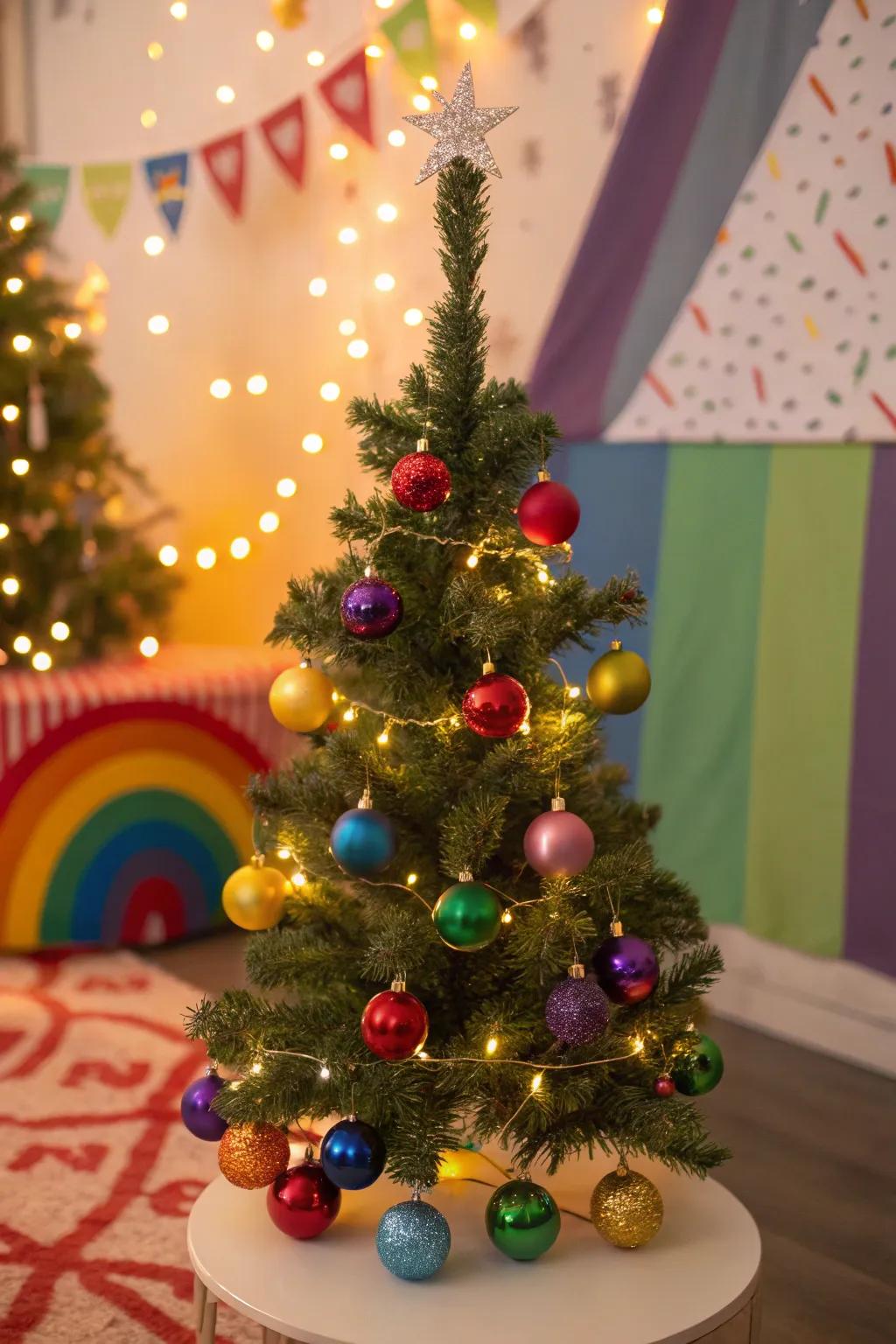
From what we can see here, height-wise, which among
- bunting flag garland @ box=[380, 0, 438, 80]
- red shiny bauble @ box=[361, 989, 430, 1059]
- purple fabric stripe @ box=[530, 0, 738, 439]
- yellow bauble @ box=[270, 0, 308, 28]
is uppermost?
yellow bauble @ box=[270, 0, 308, 28]

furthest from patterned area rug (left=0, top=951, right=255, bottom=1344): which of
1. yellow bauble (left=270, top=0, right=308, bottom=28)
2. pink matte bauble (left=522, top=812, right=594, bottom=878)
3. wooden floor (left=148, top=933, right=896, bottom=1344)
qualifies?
yellow bauble (left=270, top=0, right=308, bottom=28)

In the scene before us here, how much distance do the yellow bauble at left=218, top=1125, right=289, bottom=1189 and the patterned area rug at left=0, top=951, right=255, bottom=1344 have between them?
1.30ft

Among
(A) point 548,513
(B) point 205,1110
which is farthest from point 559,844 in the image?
(B) point 205,1110

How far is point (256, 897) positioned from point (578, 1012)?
385mm

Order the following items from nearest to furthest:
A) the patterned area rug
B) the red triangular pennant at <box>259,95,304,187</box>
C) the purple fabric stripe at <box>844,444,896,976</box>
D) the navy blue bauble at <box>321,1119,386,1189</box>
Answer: the navy blue bauble at <box>321,1119,386,1189</box>
the patterned area rug
the purple fabric stripe at <box>844,444,896,976</box>
the red triangular pennant at <box>259,95,304,187</box>

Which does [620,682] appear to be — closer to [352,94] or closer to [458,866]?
[458,866]

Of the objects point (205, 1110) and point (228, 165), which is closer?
point (205, 1110)

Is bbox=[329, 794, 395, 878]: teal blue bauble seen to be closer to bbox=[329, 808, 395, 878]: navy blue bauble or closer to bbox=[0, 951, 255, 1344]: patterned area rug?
bbox=[329, 808, 395, 878]: navy blue bauble

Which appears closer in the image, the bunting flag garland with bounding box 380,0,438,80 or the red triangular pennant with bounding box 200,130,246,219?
the bunting flag garland with bounding box 380,0,438,80

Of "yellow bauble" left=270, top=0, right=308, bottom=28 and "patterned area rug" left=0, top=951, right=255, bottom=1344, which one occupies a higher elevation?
"yellow bauble" left=270, top=0, right=308, bottom=28

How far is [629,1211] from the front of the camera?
1.16 m

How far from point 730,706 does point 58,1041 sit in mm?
1418

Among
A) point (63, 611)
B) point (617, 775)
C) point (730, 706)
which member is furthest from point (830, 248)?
point (63, 611)

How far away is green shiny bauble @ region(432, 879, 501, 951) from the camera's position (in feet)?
3.76
